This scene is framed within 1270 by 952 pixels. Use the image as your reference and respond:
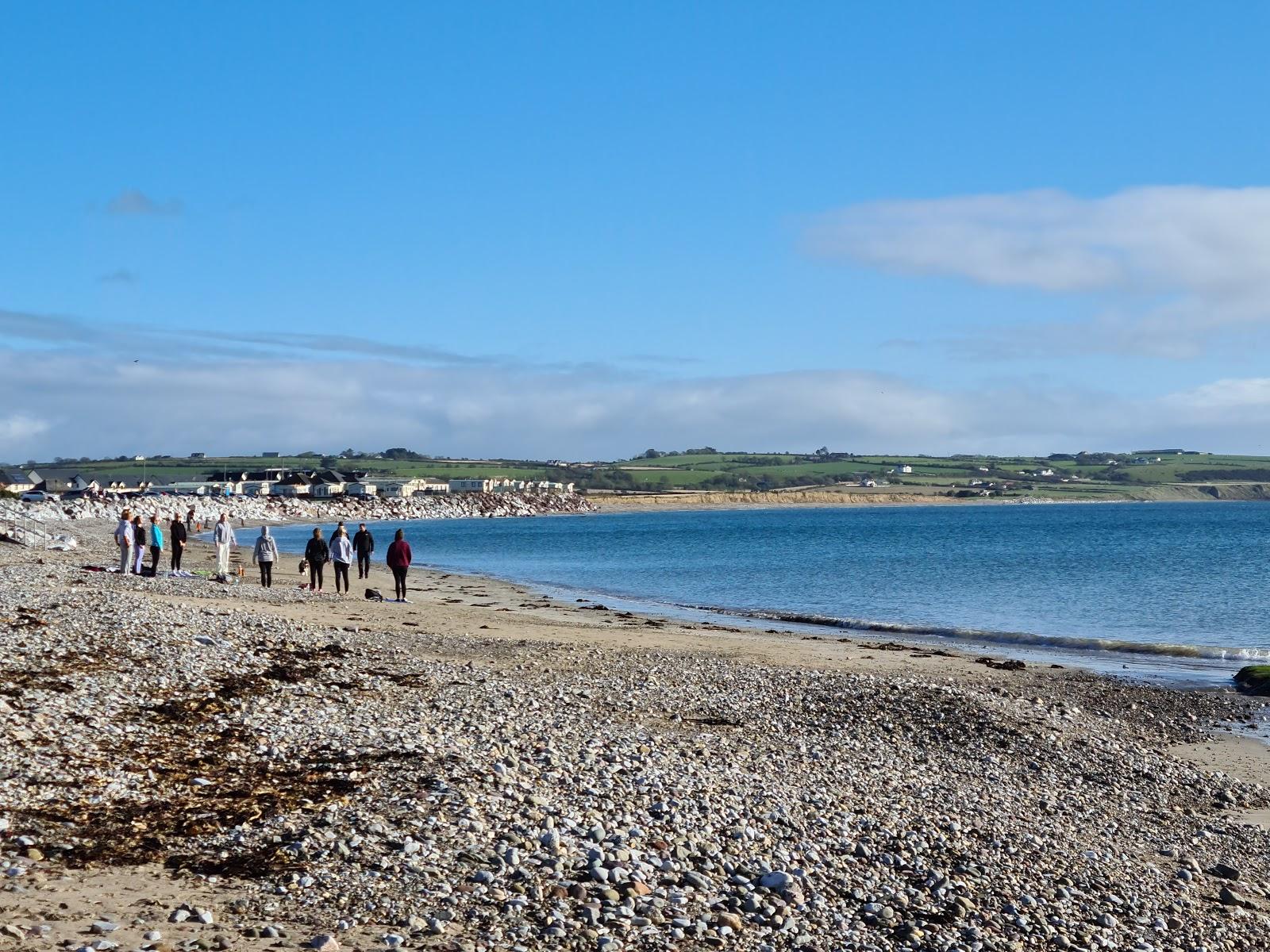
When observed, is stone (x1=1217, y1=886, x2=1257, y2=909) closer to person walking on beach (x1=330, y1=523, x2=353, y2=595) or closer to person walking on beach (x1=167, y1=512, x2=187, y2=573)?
person walking on beach (x1=330, y1=523, x2=353, y2=595)

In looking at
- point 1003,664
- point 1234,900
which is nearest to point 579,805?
point 1234,900

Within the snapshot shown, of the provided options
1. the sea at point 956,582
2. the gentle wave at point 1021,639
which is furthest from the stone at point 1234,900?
the gentle wave at point 1021,639

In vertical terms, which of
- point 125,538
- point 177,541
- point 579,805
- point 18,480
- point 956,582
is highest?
point 18,480

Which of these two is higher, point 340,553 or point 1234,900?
point 340,553

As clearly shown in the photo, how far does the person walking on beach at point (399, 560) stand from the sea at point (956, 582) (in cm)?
804

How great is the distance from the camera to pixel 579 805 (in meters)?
9.52

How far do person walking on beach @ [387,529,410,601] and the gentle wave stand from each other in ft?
31.4

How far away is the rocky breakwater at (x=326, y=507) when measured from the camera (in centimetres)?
11331

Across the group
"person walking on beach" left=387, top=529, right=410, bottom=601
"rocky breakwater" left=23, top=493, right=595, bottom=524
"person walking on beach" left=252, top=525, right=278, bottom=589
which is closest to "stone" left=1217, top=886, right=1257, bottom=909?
"person walking on beach" left=387, top=529, right=410, bottom=601

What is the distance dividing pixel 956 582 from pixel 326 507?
12231 cm

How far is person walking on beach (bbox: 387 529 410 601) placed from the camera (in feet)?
97.9

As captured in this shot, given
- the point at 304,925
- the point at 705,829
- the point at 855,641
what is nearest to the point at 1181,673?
the point at 855,641

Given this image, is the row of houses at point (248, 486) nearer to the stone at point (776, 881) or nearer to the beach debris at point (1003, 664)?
the beach debris at point (1003, 664)

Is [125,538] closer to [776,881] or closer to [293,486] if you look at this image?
[776,881]
